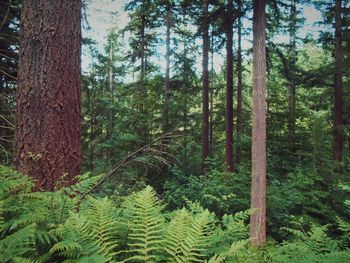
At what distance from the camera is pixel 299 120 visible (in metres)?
16.7

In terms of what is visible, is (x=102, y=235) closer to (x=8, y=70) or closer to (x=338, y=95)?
(x=8, y=70)

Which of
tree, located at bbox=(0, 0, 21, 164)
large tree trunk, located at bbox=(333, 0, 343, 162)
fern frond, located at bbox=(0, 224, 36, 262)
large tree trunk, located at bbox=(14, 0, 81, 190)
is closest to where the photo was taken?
fern frond, located at bbox=(0, 224, 36, 262)

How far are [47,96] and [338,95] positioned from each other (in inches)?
612

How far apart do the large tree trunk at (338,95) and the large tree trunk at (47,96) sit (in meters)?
14.1

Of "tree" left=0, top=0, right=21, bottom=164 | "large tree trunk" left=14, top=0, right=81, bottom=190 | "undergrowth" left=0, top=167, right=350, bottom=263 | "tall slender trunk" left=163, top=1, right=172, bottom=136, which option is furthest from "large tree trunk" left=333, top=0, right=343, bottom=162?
"large tree trunk" left=14, top=0, right=81, bottom=190

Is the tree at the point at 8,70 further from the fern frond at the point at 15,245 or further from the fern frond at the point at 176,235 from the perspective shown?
the fern frond at the point at 176,235

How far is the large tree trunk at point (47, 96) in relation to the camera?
3410 millimetres

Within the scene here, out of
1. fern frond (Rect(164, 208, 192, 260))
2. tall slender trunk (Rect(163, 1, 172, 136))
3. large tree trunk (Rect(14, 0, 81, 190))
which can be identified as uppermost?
tall slender trunk (Rect(163, 1, 172, 136))

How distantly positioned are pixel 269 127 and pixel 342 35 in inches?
228

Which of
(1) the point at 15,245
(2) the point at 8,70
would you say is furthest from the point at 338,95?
(1) the point at 15,245

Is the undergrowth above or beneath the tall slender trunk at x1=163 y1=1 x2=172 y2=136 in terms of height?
beneath

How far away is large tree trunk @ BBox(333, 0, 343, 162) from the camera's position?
15.2 metres

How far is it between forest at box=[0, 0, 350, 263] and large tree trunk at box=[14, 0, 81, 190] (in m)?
0.01

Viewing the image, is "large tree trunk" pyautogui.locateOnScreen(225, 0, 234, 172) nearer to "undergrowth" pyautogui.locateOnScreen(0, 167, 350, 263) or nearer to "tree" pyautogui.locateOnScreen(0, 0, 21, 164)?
"tree" pyautogui.locateOnScreen(0, 0, 21, 164)
